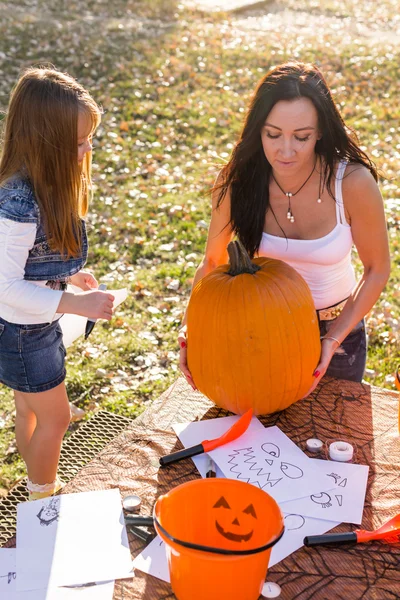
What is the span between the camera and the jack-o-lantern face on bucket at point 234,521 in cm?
146

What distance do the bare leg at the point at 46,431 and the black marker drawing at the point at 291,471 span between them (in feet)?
3.44

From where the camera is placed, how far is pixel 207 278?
7.22 feet

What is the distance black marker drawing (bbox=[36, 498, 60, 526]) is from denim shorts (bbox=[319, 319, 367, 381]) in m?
1.34

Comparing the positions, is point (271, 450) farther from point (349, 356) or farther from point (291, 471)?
point (349, 356)

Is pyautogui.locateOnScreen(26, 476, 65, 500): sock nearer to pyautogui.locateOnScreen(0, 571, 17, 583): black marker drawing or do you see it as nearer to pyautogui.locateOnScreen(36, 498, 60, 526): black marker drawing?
pyautogui.locateOnScreen(36, 498, 60, 526): black marker drawing

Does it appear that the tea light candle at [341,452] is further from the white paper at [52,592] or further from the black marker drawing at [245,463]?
the white paper at [52,592]

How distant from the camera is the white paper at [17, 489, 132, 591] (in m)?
1.54

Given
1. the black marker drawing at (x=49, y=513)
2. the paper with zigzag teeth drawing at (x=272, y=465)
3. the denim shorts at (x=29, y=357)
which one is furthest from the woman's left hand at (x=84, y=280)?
the black marker drawing at (x=49, y=513)

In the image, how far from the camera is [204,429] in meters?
2.04

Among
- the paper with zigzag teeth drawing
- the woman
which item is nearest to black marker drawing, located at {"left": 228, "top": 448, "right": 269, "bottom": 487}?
the paper with zigzag teeth drawing

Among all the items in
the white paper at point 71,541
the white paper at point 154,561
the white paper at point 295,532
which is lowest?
the white paper at point 71,541

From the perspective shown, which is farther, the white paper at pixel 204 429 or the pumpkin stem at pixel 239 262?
the pumpkin stem at pixel 239 262

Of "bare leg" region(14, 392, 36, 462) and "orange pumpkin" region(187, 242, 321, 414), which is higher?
"orange pumpkin" region(187, 242, 321, 414)

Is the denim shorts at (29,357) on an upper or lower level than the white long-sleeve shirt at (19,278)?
lower
